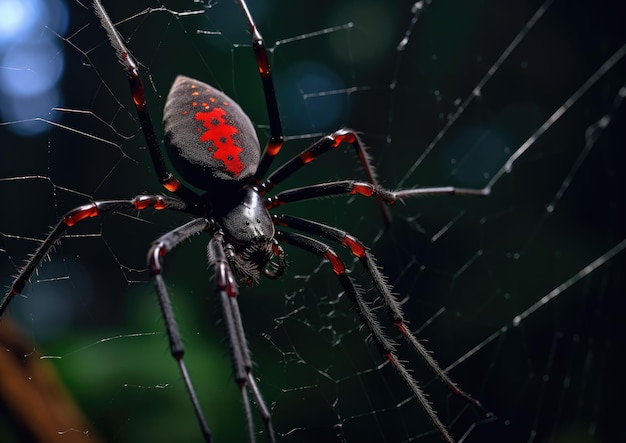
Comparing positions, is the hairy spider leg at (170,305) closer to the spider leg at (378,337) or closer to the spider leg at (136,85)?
the spider leg at (136,85)

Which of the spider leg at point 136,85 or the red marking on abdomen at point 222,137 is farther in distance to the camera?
the red marking on abdomen at point 222,137

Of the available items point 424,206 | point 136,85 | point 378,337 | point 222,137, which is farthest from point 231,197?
point 424,206

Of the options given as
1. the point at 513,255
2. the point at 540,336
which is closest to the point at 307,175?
the point at 513,255

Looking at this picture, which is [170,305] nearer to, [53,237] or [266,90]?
[53,237]

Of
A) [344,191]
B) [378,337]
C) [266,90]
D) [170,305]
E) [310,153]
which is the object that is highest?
[266,90]

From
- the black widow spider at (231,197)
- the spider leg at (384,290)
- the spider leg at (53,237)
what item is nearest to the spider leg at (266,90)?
the black widow spider at (231,197)

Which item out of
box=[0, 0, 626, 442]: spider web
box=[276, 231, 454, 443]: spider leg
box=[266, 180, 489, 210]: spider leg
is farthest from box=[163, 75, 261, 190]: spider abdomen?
box=[0, 0, 626, 442]: spider web
